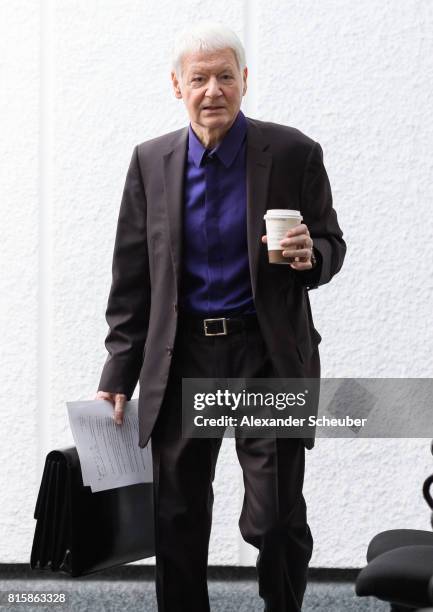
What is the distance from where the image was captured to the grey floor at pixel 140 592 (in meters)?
3.35

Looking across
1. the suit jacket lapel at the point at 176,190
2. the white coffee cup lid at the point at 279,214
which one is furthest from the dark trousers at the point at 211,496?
the white coffee cup lid at the point at 279,214

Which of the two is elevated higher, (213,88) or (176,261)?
(213,88)

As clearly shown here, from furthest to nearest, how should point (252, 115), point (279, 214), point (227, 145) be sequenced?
point (252, 115)
point (227, 145)
point (279, 214)

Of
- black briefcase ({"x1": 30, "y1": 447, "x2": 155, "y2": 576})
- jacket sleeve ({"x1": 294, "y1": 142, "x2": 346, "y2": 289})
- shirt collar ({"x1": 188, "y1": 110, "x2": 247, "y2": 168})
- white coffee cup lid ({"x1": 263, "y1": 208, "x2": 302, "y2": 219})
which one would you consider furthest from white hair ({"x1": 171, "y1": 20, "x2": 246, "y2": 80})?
black briefcase ({"x1": 30, "y1": 447, "x2": 155, "y2": 576})

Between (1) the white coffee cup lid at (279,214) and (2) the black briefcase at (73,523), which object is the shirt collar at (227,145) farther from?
(2) the black briefcase at (73,523)

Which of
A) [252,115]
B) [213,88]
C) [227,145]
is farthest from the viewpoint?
[252,115]

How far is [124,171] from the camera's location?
3.61m

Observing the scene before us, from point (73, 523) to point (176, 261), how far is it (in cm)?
75

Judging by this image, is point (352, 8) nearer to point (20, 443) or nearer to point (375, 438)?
point (375, 438)

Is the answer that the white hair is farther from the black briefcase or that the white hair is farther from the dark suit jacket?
the black briefcase

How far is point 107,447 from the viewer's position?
2514mm

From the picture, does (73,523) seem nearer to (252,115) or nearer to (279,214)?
(279,214)

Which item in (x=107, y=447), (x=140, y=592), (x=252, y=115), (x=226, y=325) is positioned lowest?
(x=140, y=592)

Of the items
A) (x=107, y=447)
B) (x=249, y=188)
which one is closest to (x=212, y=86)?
(x=249, y=188)
